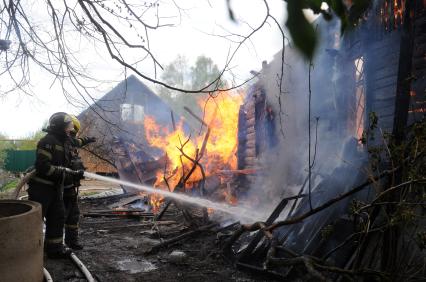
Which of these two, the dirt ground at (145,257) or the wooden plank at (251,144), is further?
the wooden plank at (251,144)

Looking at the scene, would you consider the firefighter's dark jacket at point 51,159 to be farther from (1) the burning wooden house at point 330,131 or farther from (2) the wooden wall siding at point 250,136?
(2) the wooden wall siding at point 250,136

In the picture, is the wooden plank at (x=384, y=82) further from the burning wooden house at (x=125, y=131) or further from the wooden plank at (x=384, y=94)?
the burning wooden house at (x=125, y=131)

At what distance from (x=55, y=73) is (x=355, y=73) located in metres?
5.58

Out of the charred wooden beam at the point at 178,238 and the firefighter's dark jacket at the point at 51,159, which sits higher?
the firefighter's dark jacket at the point at 51,159

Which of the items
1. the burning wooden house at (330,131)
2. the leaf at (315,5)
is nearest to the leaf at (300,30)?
the leaf at (315,5)

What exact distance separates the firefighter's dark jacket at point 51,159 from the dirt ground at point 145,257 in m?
1.32

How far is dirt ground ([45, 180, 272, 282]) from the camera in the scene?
16.5 ft

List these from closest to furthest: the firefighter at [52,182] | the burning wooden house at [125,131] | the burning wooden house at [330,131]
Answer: the burning wooden house at [330,131] < the firefighter at [52,182] < the burning wooden house at [125,131]

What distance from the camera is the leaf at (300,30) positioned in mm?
669

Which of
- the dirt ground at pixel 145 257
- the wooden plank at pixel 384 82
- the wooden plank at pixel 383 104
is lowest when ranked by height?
the dirt ground at pixel 145 257

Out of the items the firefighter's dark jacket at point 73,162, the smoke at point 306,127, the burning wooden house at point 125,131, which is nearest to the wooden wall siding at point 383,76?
the smoke at point 306,127

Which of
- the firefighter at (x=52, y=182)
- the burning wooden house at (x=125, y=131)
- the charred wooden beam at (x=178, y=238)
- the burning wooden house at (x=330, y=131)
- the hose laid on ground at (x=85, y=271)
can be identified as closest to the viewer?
the burning wooden house at (x=330, y=131)

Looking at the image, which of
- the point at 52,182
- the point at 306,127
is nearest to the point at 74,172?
the point at 52,182

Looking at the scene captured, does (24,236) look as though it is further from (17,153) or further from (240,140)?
(17,153)
